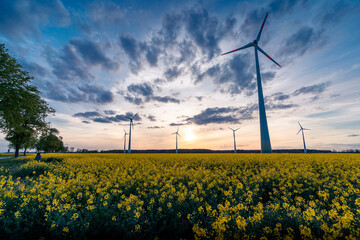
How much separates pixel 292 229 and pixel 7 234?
295 inches

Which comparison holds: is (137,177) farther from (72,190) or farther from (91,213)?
(91,213)

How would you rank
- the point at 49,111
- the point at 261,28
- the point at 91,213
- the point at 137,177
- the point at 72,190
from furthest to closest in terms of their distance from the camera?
the point at 49,111, the point at 261,28, the point at 137,177, the point at 72,190, the point at 91,213

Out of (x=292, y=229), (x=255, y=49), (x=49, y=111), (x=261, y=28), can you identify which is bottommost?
(x=292, y=229)

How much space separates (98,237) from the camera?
4.77 meters

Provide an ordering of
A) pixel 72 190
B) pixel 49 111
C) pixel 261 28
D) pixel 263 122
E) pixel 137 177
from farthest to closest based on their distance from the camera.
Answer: pixel 49 111 < pixel 261 28 < pixel 263 122 < pixel 137 177 < pixel 72 190

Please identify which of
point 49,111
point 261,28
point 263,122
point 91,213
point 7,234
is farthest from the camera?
point 49,111

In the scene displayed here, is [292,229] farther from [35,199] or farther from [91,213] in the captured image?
[35,199]

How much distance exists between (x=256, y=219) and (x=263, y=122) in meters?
40.1

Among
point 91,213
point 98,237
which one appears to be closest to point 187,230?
point 98,237

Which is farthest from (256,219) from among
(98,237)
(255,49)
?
(255,49)

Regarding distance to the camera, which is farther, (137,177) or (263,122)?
(263,122)

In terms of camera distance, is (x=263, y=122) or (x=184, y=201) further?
(x=263, y=122)

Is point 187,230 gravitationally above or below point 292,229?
below

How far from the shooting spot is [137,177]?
9.13 meters
